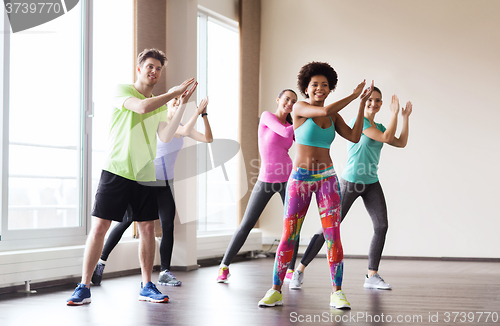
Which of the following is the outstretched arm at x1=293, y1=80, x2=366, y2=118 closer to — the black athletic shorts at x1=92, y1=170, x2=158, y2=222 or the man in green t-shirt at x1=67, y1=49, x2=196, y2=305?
the man in green t-shirt at x1=67, y1=49, x2=196, y2=305

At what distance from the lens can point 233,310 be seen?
2.72 metres

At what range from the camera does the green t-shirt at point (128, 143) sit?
2.73 meters

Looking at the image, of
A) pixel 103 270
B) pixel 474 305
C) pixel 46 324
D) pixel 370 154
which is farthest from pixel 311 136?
pixel 103 270

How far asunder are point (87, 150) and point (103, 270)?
0.96 meters

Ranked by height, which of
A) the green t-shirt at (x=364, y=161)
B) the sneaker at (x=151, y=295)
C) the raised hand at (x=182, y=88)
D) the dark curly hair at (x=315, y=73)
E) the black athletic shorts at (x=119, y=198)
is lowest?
the sneaker at (x=151, y=295)

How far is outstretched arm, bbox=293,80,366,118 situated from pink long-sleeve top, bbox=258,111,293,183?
896 millimetres

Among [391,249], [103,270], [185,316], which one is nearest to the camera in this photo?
[185,316]

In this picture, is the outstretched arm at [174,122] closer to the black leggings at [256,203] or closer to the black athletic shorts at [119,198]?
the black athletic shorts at [119,198]

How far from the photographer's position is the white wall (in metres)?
5.55

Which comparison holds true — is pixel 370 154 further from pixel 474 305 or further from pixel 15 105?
pixel 15 105

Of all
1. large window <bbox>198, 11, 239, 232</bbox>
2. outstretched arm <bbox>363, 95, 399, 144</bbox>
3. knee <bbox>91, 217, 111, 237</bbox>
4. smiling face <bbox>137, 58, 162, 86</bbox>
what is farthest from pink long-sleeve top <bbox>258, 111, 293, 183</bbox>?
large window <bbox>198, 11, 239, 232</bbox>

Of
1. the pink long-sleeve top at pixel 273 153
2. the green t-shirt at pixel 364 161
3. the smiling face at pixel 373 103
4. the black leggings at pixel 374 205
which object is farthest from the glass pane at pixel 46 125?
the smiling face at pixel 373 103

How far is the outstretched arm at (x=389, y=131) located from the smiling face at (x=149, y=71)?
4.77 ft

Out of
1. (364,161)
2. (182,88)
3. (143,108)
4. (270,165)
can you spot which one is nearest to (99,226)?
(143,108)
